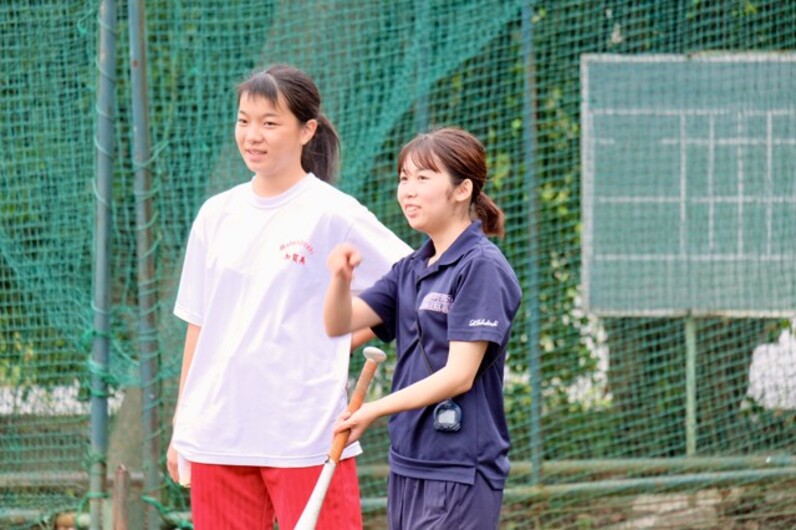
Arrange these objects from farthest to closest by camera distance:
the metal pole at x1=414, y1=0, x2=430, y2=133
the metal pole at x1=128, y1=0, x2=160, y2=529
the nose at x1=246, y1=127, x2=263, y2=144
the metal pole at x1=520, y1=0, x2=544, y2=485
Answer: the metal pole at x1=520, y1=0, x2=544, y2=485
the metal pole at x1=414, y1=0, x2=430, y2=133
the metal pole at x1=128, y1=0, x2=160, y2=529
the nose at x1=246, y1=127, x2=263, y2=144

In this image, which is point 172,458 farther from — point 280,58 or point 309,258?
point 280,58

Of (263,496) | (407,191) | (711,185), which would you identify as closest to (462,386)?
(407,191)

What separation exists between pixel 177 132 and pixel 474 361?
2.55 m

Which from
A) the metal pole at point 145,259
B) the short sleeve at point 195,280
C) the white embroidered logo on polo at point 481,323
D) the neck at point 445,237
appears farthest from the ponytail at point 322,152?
the metal pole at point 145,259

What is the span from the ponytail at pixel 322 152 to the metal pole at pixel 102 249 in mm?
1565

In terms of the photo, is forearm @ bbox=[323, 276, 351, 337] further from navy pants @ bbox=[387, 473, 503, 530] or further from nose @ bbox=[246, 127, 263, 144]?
nose @ bbox=[246, 127, 263, 144]

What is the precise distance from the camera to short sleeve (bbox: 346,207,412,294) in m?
2.99

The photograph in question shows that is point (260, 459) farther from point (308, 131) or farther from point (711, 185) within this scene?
point (711, 185)

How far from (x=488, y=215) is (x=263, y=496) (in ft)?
2.69

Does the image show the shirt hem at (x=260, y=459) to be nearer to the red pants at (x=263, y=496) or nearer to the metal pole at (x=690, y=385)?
the red pants at (x=263, y=496)

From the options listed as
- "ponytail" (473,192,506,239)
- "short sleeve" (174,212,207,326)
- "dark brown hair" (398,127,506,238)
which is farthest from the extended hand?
"short sleeve" (174,212,207,326)

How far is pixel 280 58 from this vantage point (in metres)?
4.87

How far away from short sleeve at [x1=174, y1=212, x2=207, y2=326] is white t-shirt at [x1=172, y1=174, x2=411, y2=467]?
7 cm

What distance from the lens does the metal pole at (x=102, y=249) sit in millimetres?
4508
